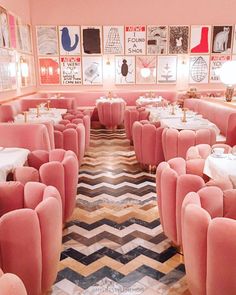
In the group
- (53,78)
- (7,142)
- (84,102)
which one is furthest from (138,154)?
(53,78)

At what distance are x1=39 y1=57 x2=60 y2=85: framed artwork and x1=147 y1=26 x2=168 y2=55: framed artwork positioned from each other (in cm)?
277

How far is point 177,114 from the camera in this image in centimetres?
544

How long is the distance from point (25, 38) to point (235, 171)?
762 cm

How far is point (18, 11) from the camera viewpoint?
7969 millimetres

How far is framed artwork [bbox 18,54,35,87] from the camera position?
8.05m

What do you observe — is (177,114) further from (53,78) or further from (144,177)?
(53,78)

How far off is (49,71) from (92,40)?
1.55m

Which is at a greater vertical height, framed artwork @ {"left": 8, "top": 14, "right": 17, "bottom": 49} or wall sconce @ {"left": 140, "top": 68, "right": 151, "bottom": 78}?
framed artwork @ {"left": 8, "top": 14, "right": 17, "bottom": 49}

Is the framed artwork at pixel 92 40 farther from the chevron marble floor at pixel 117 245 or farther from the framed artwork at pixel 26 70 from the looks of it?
the chevron marble floor at pixel 117 245

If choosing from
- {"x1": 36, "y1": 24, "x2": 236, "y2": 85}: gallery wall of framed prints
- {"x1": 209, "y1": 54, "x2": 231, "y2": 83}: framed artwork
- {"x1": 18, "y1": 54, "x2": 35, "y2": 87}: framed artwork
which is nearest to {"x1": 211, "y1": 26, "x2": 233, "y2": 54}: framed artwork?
{"x1": 36, "y1": 24, "x2": 236, "y2": 85}: gallery wall of framed prints

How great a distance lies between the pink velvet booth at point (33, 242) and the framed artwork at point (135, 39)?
8.10 metres

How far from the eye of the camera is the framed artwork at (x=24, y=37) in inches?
313

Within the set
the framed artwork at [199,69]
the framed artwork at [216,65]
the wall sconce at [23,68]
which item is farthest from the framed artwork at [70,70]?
the framed artwork at [216,65]

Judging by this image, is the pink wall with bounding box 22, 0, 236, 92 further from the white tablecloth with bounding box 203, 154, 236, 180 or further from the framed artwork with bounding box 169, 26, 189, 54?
the white tablecloth with bounding box 203, 154, 236, 180
